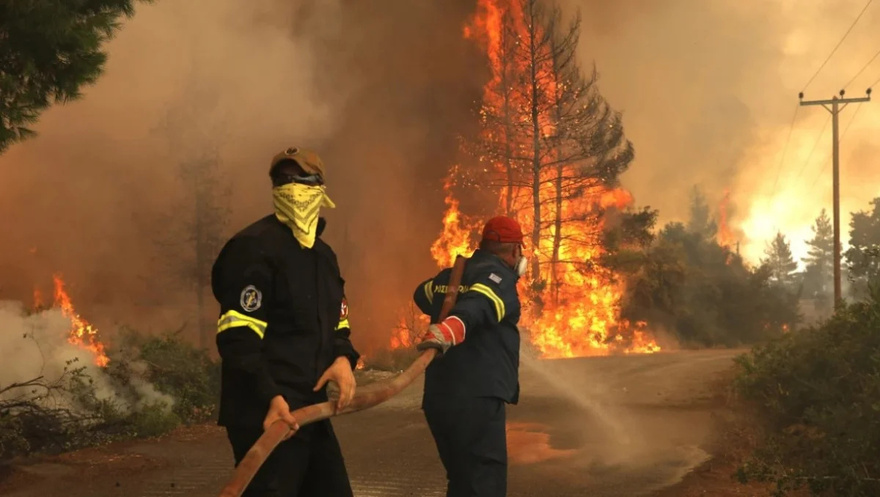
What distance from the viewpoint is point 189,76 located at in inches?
820

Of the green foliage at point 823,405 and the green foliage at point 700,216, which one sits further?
the green foliage at point 700,216

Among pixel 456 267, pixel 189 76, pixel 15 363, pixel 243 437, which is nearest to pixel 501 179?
pixel 189 76

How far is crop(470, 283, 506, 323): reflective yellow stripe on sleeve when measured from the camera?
13.0ft

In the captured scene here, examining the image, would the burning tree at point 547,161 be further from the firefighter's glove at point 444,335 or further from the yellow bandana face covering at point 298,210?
the yellow bandana face covering at point 298,210

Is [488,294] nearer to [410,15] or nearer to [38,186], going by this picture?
[38,186]

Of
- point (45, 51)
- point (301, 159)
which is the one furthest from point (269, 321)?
point (45, 51)

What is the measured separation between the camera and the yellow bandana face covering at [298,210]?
3.07m

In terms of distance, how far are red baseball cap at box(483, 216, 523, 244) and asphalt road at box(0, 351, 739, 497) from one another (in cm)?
247

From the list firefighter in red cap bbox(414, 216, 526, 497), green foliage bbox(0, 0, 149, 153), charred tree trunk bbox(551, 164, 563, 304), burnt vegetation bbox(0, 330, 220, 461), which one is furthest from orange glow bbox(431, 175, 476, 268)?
firefighter in red cap bbox(414, 216, 526, 497)

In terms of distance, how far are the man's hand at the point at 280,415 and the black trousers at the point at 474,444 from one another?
4.59ft

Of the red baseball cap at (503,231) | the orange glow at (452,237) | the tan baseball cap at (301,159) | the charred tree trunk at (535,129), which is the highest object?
the charred tree trunk at (535,129)

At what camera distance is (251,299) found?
2.83 metres

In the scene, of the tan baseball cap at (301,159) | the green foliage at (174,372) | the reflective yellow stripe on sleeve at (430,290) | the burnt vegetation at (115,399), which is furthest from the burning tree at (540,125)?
the tan baseball cap at (301,159)

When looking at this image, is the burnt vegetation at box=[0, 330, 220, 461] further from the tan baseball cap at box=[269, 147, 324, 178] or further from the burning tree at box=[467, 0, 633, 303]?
the burning tree at box=[467, 0, 633, 303]
